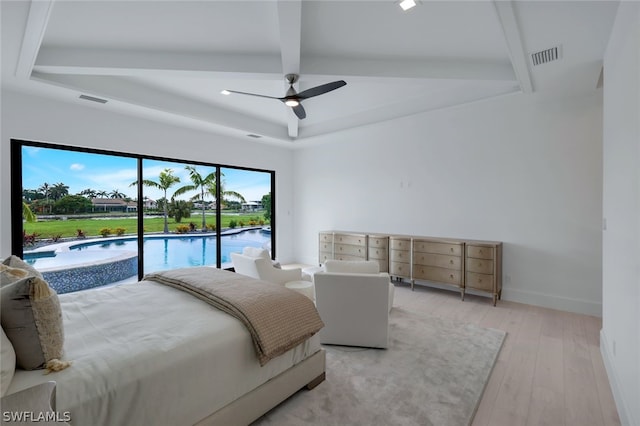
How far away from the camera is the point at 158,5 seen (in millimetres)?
2461

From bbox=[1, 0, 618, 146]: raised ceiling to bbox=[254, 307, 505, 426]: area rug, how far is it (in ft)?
9.46

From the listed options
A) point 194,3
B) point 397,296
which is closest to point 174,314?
point 194,3

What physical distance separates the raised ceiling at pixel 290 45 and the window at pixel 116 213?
39.6 inches

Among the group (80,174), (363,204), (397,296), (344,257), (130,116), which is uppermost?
(130,116)

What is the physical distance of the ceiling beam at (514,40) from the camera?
2228 mm

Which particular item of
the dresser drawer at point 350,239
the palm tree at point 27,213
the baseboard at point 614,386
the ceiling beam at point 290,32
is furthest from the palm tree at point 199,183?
the baseboard at point 614,386

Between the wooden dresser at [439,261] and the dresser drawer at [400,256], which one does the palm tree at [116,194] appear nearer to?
the dresser drawer at [400,256]

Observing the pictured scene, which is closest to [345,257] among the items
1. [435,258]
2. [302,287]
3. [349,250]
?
[349,250]

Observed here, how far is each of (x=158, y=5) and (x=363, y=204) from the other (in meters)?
4.62

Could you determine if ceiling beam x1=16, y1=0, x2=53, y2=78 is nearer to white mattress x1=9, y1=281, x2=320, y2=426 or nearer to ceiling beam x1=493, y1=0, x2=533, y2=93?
white mattress x1=9, y1=281, x2=320, y2=426

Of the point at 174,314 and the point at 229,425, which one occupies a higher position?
the point at 174,314

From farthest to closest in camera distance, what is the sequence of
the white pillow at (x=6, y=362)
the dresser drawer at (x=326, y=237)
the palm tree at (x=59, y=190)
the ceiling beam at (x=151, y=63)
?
the dresser drawer at (x=326, y=237) < the palm tree at (x=59, y=190) < the ceiling beam at (x=151, y=63) < the white pillow at (x=6, y=362)

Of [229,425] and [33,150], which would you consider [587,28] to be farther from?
[33,150]

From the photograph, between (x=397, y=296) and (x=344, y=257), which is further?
(x=344, y=257)
